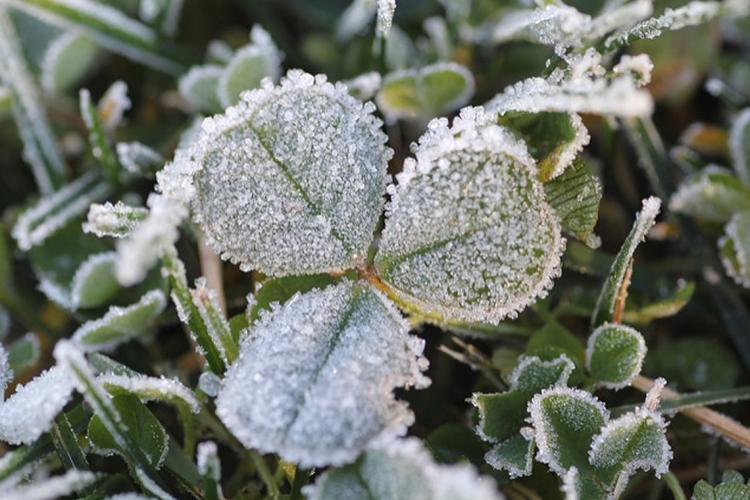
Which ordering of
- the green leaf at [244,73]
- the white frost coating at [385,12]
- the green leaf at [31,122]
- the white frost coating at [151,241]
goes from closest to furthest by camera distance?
the white frost coating at [151,241] → the white frost coating at [385,12] → the green leaf at [244,73] → the green leaf at [31,122]

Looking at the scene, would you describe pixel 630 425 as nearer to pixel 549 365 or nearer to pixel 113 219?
pixel 549 365

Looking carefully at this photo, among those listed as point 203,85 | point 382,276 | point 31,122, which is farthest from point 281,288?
point 31,122

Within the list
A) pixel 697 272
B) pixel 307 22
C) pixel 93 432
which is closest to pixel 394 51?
pixel 307 22

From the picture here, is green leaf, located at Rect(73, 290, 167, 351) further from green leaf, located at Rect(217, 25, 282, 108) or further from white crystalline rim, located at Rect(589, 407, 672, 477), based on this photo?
white crystalline rim, located at Rect(589, 407, 672, 477)

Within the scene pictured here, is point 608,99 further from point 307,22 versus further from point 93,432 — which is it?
point 307,22

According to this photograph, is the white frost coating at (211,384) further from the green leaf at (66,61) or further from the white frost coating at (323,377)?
the green leaf at (66,61)

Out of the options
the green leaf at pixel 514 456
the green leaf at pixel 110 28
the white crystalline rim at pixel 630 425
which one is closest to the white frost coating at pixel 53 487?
the green leaf at pixel 514 456

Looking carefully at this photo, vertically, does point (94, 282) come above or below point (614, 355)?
above
